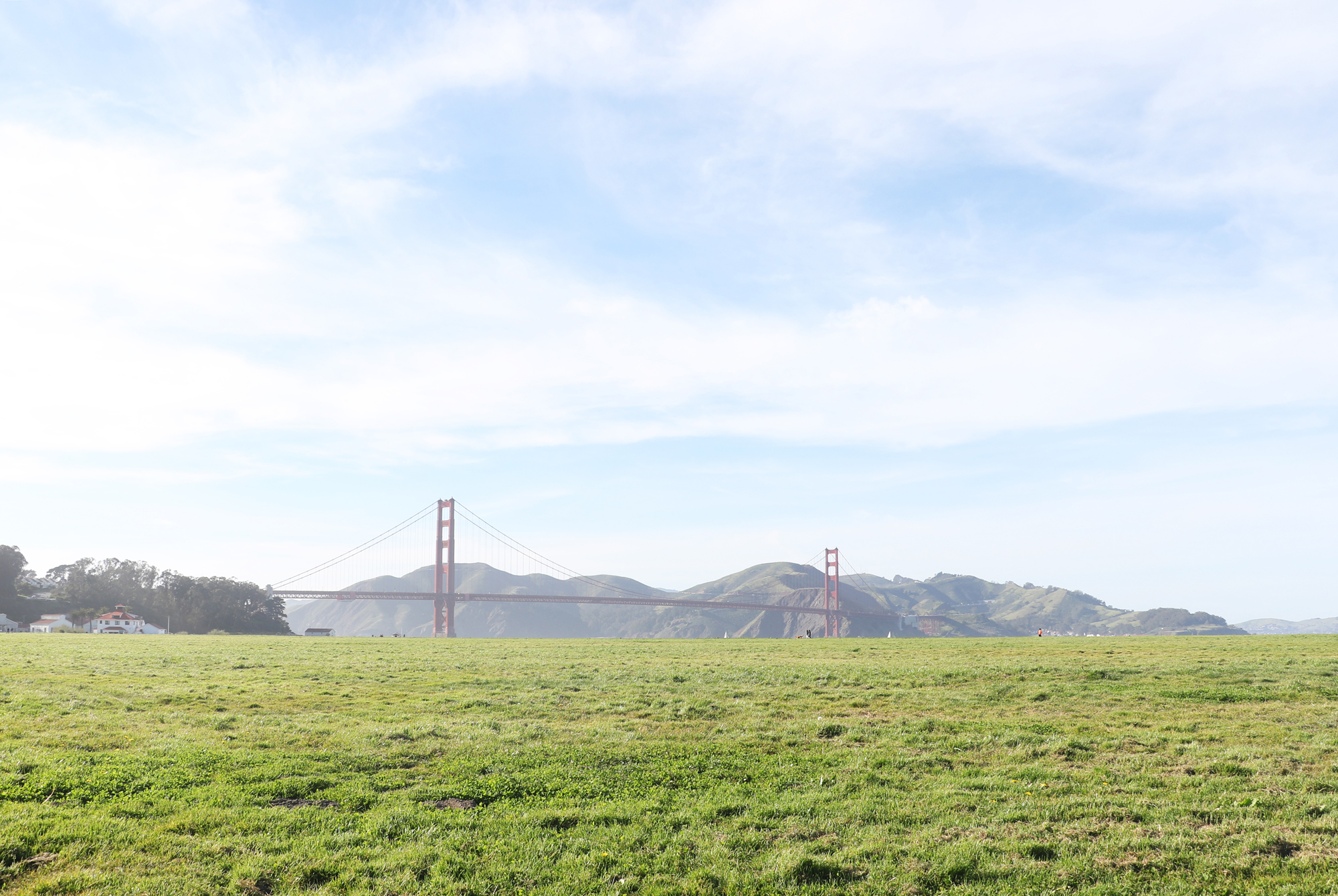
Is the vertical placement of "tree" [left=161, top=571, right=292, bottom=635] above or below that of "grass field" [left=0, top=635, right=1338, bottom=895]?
below

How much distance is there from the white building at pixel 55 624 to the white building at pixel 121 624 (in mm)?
1991

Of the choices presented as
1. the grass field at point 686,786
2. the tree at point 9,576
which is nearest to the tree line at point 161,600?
the tree at point 9,576

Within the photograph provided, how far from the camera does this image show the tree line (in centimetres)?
13462

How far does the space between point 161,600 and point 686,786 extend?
154194mm

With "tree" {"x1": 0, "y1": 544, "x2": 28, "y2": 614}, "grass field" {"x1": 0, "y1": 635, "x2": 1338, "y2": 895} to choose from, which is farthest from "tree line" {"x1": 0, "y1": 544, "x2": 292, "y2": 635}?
"grass field" {"x1": 0, "y1": 635, "x2": 1338, "y2": 895}

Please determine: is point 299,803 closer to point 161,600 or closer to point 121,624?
point 121,624

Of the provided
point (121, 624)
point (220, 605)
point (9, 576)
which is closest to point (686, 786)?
point (121, 624)

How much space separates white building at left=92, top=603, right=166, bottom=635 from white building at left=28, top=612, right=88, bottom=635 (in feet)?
6.53

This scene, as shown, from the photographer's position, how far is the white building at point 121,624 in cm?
12138

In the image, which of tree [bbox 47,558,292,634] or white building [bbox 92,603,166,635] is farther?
tree [bbox 47,558,292,634]

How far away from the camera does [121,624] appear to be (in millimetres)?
122625

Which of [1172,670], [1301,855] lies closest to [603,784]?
[1301,855]

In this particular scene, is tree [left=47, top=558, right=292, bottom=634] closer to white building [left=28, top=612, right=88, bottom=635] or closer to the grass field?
white building [left=28, top=612, right=88, bottom=635]

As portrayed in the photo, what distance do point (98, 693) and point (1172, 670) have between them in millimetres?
35435
